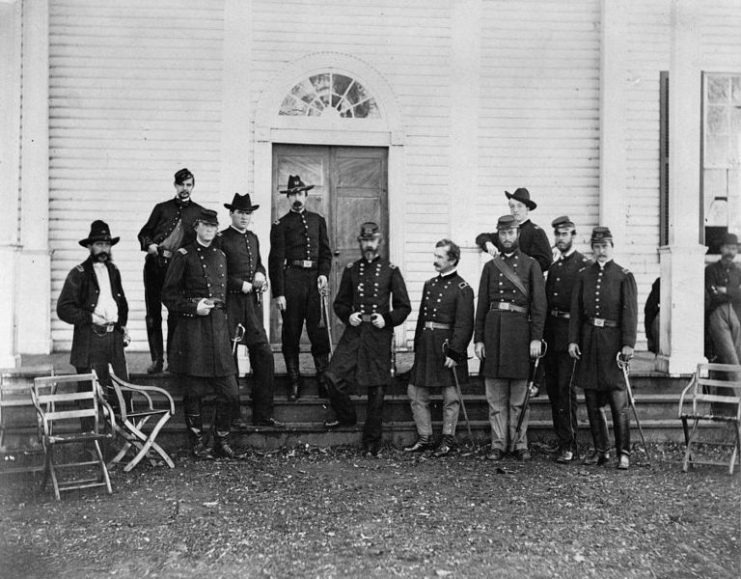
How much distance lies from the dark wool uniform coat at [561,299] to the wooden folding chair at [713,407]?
1.07 meters

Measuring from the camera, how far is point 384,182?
923cm

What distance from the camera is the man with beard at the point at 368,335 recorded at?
6.67m


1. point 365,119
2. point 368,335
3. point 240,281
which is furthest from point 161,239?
point 365,119

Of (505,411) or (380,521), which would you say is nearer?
(380,521)

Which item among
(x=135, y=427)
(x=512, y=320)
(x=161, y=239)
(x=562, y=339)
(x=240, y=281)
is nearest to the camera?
(x=135, y=427)

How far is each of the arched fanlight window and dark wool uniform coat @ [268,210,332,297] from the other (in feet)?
7.10

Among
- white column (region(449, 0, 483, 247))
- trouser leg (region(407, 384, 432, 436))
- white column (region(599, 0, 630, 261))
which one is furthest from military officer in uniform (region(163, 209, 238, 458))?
white column (region(599, 0, 630, 261))

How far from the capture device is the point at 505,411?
6652mm

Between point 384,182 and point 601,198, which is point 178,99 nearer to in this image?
point 384,182

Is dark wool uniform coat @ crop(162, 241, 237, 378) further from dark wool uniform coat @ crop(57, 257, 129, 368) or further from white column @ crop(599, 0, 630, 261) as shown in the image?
white column @ crop(599, 0, 630, 261)

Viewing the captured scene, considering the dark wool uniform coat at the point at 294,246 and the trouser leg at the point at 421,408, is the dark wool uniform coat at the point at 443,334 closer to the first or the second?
the trouser leg at the point at 421,408

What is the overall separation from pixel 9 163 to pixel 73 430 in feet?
10.1

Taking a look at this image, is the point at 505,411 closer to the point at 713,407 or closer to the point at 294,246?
the point at 713,407

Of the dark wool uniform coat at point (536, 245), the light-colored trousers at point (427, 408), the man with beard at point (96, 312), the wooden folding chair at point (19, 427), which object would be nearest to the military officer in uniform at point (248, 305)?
the man with beard at point (96, 312)
